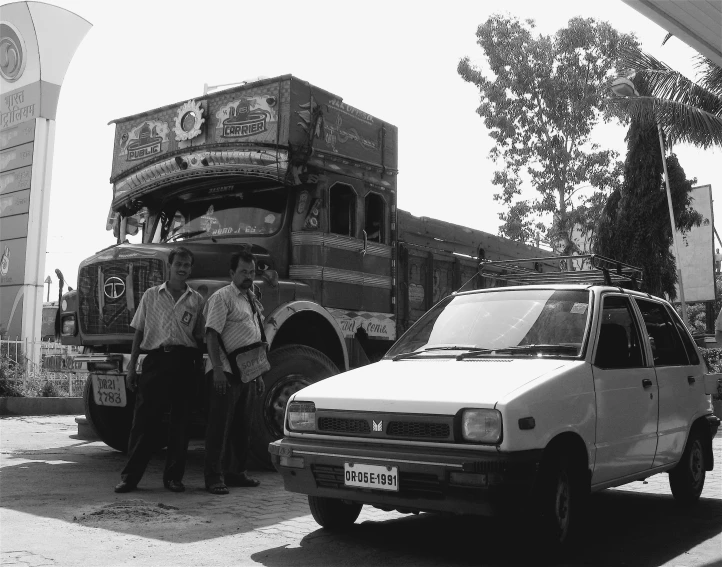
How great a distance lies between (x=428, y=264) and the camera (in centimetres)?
966

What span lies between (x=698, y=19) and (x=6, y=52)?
15.6 metres

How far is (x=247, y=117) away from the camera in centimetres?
809

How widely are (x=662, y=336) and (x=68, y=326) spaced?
5.67m

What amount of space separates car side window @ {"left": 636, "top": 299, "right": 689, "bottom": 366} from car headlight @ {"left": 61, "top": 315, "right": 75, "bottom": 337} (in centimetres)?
541

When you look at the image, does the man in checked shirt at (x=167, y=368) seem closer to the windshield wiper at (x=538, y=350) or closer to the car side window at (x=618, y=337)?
the windshield wiper at (x=538, y=350)

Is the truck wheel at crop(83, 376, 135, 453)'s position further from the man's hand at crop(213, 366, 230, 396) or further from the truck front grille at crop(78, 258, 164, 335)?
the man's hand at crop(213, 366, 230, 396)

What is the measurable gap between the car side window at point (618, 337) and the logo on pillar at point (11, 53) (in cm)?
1584

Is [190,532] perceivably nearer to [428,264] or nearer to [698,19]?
[428,264]

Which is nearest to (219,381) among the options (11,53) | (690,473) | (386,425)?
(386,425)

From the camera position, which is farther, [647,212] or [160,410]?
[647,212]

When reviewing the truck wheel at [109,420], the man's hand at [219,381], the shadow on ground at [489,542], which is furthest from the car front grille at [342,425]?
the truck wheel at [109,420]

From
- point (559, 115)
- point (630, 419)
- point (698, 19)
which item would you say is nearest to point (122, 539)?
point (630, 419)

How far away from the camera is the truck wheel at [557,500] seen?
428 cm

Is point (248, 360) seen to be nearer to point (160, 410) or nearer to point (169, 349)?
point (169, 349)
